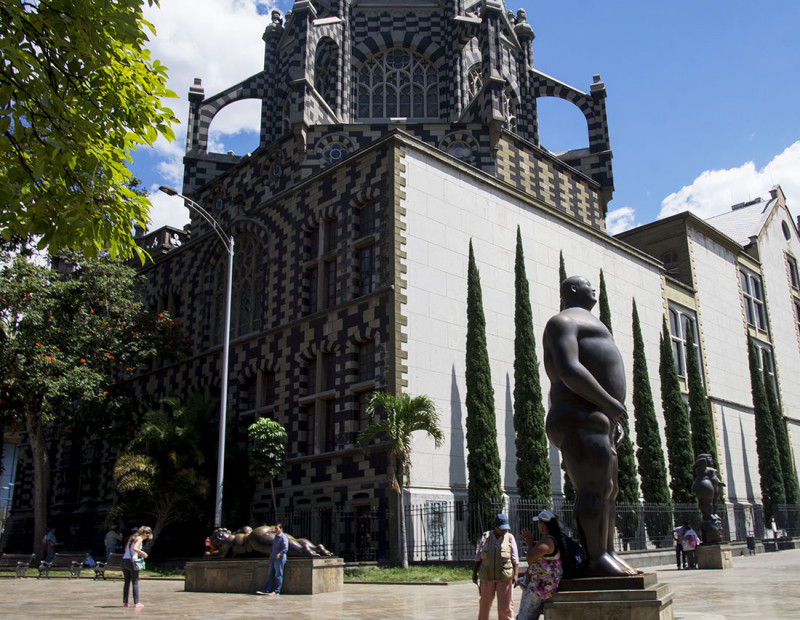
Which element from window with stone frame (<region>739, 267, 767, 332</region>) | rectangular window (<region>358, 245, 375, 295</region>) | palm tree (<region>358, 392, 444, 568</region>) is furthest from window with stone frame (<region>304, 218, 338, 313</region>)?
window with stone frame (<region>739, 267, 767, 332</region>)

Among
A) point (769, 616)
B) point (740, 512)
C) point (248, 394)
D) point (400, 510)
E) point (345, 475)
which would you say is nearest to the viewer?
point (769, 616)

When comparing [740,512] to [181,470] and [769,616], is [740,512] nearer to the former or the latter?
[181,470]

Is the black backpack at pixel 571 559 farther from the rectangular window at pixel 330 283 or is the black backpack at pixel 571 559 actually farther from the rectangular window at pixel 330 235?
the rectangular window at pixel 330 235

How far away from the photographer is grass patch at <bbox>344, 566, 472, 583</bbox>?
718 inches

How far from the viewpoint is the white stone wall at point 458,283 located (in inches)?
938

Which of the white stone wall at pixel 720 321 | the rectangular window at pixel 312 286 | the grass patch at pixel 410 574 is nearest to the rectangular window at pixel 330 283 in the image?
the rectangular window at pixel 312 286

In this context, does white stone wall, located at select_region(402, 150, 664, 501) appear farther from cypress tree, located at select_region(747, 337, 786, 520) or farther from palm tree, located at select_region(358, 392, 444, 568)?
cypress tree, located at select_region(747, 337, 786, 520)

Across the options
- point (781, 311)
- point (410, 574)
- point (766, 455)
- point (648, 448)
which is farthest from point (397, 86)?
point (781, 311)

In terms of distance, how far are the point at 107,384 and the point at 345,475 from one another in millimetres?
12660

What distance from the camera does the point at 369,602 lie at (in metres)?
13.2

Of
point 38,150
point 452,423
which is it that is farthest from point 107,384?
point 38,150

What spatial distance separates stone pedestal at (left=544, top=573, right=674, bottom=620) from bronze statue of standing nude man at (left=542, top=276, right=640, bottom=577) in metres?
0.22

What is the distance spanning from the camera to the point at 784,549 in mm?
32844

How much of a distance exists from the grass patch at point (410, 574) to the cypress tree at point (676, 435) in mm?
15204
